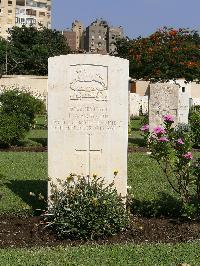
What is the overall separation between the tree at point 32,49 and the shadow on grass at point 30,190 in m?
40.2

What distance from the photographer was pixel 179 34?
1276 inches

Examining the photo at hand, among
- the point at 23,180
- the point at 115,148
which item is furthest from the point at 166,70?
the point at 115,148

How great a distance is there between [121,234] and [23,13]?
94249 millimetres

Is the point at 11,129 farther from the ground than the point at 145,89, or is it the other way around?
the point at 145,89

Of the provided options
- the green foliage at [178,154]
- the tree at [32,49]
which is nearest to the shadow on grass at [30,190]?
the green foliage at [178,154]

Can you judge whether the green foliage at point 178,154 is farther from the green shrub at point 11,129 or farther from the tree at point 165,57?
the tree at point 165,57

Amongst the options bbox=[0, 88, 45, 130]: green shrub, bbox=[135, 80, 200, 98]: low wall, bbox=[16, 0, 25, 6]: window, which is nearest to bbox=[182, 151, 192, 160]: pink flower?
bbox=[0, 88, 45, 130]: green shrub

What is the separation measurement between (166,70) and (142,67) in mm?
1520

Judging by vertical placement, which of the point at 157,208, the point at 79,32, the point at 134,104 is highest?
the point at 79,32

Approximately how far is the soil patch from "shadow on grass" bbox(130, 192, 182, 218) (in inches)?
8.8

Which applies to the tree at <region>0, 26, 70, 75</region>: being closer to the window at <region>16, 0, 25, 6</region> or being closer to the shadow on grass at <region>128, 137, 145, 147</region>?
the shadow on grass at <region>128, 137, 145, 147</region>

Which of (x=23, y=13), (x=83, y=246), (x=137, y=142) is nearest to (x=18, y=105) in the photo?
(x=137, y=142)

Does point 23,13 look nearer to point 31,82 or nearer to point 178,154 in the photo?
point 31,82

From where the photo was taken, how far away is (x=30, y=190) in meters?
8.59
